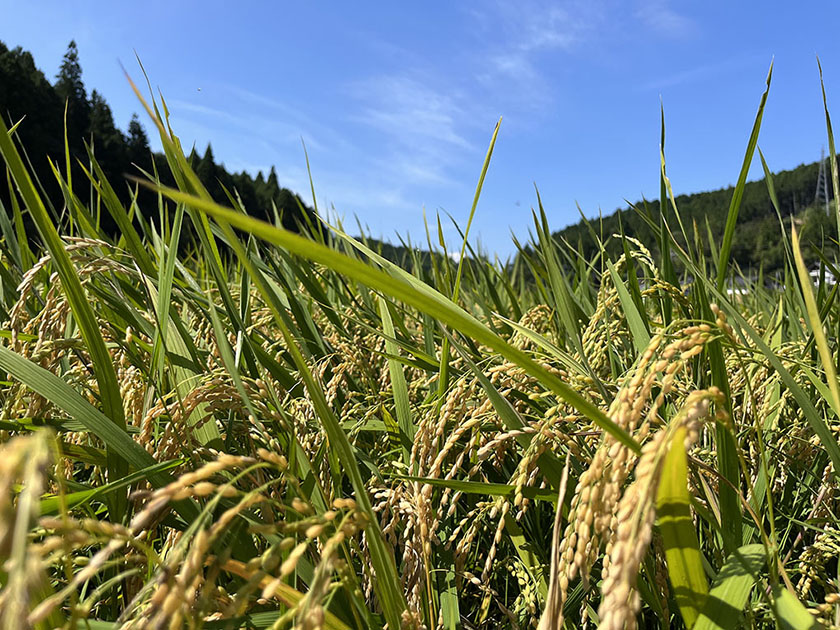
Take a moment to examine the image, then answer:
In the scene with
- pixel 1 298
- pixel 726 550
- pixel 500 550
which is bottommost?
pixel 500 550

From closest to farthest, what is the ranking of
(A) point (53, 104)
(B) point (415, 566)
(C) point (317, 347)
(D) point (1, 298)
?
1. (B) point (415, 566)
2. (C) point (317, 347)
3. (D) point (1, 298)
4. (A) point (53, 104)

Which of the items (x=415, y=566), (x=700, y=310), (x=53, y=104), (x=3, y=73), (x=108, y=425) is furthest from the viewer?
(x=53, y=104)

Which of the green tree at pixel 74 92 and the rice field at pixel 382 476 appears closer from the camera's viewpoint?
the rice field at pixel 382 476

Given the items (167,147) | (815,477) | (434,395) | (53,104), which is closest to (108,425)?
(167,147)

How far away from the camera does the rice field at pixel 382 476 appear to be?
0.42 metres

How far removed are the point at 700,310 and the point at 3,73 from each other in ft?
118

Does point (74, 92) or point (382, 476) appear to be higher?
point (74, 92)

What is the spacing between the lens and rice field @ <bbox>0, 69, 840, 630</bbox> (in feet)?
1.39

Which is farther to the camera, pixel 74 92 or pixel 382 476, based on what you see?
pixel 74 92

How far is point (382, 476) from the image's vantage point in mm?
1057

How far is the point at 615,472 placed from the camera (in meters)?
0.51

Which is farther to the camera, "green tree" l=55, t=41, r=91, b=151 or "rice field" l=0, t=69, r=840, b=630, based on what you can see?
"green tree" l=55, t=41, r=91, b=151

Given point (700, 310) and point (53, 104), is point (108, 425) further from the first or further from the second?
point (53, 104)

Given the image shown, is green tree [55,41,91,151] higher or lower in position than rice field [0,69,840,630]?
higher
